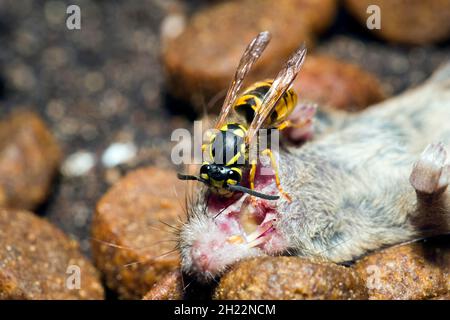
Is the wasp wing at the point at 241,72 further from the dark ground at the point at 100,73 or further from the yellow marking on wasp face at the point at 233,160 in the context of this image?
the dark ground at the point at 100,73

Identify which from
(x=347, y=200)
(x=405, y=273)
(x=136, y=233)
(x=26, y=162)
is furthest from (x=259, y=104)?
(x=26, y=162)

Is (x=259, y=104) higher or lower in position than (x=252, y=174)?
higher

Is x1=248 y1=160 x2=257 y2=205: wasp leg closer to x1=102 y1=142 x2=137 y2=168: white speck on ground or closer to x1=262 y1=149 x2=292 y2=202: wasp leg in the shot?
x1=262 y1=149 x2=292 y2=202: wasp leg

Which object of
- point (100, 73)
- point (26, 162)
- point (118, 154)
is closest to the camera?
point (26, 162)

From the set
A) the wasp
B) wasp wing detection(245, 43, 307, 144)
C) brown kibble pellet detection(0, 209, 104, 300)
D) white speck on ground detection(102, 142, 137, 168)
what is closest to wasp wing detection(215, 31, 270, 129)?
the wasp

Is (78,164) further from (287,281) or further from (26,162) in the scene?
(287,281)
